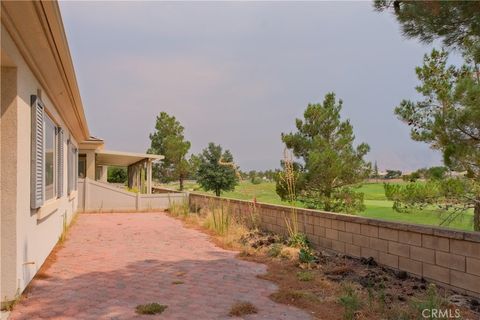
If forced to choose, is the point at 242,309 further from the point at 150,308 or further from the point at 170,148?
the point at 170,148

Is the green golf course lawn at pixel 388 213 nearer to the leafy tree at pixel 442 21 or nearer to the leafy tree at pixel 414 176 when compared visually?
the leafy tree at pixel 414 176

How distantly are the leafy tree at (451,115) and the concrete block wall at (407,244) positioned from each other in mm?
1155

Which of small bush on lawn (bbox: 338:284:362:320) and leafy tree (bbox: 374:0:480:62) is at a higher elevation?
leafy tree (bbox: 374:0:480:62)

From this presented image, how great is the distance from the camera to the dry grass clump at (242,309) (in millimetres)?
4242

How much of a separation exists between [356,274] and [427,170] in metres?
3.07

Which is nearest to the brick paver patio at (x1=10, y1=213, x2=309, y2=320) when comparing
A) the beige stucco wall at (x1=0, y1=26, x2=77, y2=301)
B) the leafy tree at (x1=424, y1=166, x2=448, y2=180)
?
the beige stucco wall at (x1=0, y1=26, x2=77, y2=301)

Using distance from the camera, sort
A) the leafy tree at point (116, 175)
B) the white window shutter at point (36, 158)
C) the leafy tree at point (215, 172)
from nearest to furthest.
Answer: the white window shutter at point (36, 158) → the leafy tree at point (215, 172) → the leafy tree at point (116, 175)

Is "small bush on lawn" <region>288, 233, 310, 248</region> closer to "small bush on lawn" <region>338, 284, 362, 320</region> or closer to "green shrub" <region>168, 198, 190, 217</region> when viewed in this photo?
"small bush on lawn" <region>338, 284, 362, 320</region>

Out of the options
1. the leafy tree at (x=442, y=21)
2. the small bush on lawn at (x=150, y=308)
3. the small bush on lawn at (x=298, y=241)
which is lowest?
the small bush on lawn at (x=150, y=308)

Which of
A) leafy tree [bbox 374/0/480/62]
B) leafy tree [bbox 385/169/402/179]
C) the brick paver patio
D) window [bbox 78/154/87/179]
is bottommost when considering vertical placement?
the brick paver patio

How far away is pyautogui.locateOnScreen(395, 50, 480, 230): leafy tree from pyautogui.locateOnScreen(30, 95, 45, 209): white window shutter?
5225 millimetres

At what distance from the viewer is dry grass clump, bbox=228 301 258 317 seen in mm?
4242

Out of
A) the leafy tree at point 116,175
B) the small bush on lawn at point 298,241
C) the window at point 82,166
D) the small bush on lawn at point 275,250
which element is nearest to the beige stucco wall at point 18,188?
the small bush on lawn at point 275,250

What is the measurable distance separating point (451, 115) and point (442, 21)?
1.35 meters
